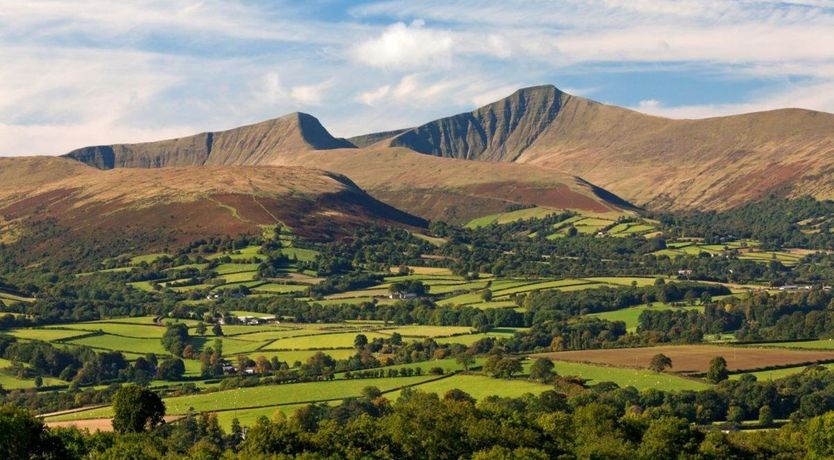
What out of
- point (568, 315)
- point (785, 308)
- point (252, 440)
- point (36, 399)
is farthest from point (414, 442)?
point (785, 308)

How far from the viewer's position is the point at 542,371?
127m

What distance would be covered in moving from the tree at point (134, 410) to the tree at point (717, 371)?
57.4 m

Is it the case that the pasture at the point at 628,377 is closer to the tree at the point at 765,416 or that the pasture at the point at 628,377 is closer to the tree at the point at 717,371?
the tree at the point at 717,371

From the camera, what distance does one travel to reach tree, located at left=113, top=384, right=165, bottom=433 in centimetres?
9406

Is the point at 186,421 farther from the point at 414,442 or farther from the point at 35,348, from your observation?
the point at 35,348

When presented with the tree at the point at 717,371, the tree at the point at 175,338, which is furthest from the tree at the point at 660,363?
the tree at the point at 175,338

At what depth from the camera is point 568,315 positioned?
612 feet

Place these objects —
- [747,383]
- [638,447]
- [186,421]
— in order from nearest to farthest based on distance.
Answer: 1. [638,447]
2. [186,421]
3. [747,383]

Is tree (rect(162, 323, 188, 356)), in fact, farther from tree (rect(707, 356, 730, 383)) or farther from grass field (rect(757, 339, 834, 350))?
grass field (rect(757, 339, 834, 350))

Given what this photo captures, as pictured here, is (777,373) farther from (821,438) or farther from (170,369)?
(170,369)

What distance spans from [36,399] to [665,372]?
213 ft

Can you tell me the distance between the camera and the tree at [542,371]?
12569cm

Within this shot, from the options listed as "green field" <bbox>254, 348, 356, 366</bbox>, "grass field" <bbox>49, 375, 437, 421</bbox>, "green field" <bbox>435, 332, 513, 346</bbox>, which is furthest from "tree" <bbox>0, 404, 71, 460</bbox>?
"green field" <bbox>435, 332, 513, 346</bbox>

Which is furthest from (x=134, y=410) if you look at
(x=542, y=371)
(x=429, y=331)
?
(x=429, y=331)
